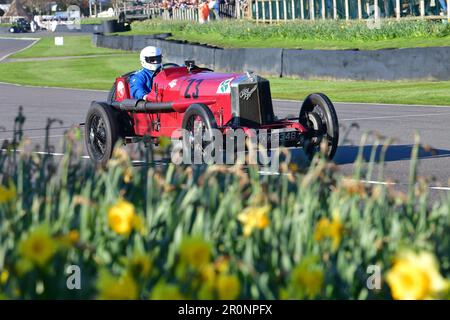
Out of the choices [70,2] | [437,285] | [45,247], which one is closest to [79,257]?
[45,247]

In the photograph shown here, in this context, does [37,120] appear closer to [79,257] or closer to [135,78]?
[135,78]

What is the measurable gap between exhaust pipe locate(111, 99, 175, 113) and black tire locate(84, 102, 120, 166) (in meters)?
0.13

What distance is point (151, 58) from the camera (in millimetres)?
13281

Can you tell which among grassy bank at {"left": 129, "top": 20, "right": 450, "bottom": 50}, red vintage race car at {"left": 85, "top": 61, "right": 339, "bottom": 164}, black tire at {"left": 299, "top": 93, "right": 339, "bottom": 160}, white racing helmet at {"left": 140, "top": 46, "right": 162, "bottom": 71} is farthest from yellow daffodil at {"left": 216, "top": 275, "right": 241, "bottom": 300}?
grassy bank at {"left": 129, "top": 20, "right": 450, "bottom": 50}

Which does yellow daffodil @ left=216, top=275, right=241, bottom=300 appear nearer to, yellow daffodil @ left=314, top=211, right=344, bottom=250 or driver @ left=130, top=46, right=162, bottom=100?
yellow daffodil @ left=314, top=211, right=344, bottom=250

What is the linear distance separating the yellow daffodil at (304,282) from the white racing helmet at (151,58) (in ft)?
29.6

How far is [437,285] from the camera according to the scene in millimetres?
3740

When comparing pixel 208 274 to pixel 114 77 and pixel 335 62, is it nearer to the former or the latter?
pixel 335 62

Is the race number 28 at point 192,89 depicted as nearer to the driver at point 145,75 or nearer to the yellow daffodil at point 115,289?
the driver at point 145,75

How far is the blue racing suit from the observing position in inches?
520

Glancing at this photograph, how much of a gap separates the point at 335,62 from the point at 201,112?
17535mm

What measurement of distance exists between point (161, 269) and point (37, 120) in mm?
15604

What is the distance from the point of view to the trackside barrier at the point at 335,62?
25.9 metres

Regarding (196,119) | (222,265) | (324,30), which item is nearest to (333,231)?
(222,265)
